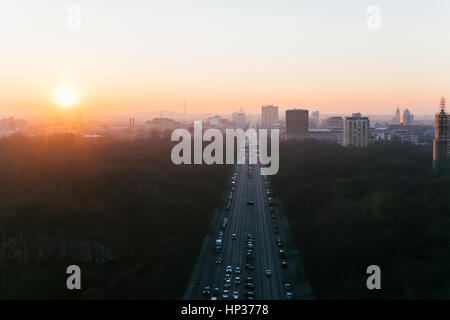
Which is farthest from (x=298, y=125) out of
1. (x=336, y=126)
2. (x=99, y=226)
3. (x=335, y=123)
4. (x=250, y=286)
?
(x=250, y=286)

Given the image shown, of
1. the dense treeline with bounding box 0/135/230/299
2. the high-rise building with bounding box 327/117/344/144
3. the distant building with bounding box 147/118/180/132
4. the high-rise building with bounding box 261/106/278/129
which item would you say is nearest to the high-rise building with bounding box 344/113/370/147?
the high-rise building with bounding box 327/117/344/144

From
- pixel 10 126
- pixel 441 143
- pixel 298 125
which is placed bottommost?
pixel 441 143

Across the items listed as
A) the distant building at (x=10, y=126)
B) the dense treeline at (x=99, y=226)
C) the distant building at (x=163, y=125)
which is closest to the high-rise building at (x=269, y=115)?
the distant building at (x=163, y=125)

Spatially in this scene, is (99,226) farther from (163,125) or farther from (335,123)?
(163,125)

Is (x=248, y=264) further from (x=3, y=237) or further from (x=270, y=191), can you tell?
(x=270, y=191)

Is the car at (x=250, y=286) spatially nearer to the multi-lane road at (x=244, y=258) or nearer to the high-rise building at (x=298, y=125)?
the multi-lane road at (x=244, y=258)

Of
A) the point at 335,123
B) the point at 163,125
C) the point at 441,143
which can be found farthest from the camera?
the point at 163,125

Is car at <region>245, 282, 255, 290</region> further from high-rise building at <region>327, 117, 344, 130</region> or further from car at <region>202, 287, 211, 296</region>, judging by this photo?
high-rise building at <region>327, 117, 344, 130</region>
